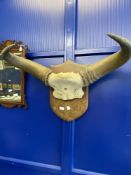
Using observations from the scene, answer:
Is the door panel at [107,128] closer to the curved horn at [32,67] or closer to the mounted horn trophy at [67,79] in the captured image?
the mounted horn trophy at [67,79]

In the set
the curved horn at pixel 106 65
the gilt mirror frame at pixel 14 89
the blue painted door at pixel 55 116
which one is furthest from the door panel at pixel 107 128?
the gilt mirror frame at pixel 14 89

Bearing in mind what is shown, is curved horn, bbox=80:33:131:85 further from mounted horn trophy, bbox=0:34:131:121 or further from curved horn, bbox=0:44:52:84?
curved horn, bbox=0:44:52:84

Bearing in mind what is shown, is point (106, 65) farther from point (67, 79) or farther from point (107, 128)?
point (107, 128)

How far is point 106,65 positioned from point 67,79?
281mm

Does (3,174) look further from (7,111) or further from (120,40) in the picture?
(120,40)

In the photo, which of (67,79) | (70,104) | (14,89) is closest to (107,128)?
(70,104)

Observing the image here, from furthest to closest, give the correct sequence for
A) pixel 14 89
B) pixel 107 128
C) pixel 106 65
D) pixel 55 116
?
pixel 14 89, pixel 55 116, pixel 107 128, pixel 106 65

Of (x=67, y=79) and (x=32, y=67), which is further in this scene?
(x=32, y=67)

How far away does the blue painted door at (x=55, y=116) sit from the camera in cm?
Result: 163

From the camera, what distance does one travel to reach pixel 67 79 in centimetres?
163

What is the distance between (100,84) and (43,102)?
1.56ft

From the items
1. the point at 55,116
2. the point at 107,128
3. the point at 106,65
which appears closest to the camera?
the point at 106,65

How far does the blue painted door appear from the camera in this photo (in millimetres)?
1632

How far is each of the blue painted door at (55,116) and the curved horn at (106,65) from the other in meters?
0.10
